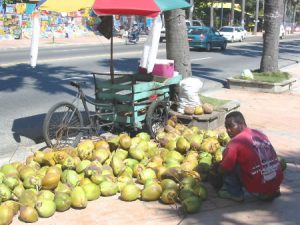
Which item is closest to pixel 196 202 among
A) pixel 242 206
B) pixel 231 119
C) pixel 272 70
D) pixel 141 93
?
pixel 242 206

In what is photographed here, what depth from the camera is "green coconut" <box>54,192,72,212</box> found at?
4.46 metres

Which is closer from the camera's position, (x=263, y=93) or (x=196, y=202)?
(x=196, y=202)

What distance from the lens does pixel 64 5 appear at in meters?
6.04

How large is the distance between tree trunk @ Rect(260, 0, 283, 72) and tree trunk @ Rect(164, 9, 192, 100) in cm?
583

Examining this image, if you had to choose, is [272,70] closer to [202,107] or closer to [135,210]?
[202,107]

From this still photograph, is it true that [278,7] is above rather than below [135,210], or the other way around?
above

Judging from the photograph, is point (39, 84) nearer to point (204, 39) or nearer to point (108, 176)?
point (108, 176)

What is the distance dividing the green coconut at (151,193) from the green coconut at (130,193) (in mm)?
63

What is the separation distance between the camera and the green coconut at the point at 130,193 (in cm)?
478

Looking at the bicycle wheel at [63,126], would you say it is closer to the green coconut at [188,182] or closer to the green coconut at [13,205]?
the green coconut at [13,205]

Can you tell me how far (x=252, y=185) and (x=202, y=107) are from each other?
3.34 m

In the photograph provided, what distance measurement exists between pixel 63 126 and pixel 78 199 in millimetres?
1946

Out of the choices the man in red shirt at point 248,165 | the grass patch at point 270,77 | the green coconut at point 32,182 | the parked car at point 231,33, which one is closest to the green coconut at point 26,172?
the green coconut at point 32,182

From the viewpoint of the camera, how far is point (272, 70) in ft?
46.3
